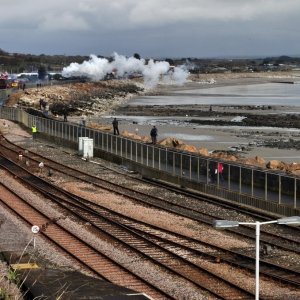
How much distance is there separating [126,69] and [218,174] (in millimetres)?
130447

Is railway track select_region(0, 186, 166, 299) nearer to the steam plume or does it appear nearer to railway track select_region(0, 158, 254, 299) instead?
railway track select_region(0, 158, 254, 299)

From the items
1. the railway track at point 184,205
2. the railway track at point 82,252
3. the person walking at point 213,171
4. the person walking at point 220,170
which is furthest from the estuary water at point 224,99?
the railway track at point 82,252

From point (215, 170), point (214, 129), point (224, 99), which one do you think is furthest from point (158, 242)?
point (224, 99)

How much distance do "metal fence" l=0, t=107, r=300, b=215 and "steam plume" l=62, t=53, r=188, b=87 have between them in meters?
101

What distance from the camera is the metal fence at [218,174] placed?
89.7 ft

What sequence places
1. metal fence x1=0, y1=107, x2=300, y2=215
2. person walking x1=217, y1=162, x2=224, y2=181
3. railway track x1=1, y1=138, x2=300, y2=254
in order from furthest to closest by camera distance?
person walking x1=217, y1=162, x2=224, y2=181 → metal fence x1=0, y1=107, x2=300, y2=215 → railway track x1=1, y1=138, x2=300, y2=254

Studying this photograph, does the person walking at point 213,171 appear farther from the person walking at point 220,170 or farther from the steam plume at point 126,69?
the steam plume at point 126,69

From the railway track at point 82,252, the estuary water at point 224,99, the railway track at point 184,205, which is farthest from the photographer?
the estuary water at point 224,99

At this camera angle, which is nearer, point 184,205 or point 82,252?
point 82,252

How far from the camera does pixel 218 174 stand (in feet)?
105

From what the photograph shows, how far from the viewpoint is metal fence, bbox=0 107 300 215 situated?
89.7 feet

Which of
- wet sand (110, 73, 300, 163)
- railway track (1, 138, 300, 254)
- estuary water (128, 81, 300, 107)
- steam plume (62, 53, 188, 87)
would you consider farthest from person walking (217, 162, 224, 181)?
steam plume (62, 53, 188, 87)

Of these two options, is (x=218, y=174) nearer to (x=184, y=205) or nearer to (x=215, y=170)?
(x=215, y=170)

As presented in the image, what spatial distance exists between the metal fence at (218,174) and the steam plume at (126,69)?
101 m
